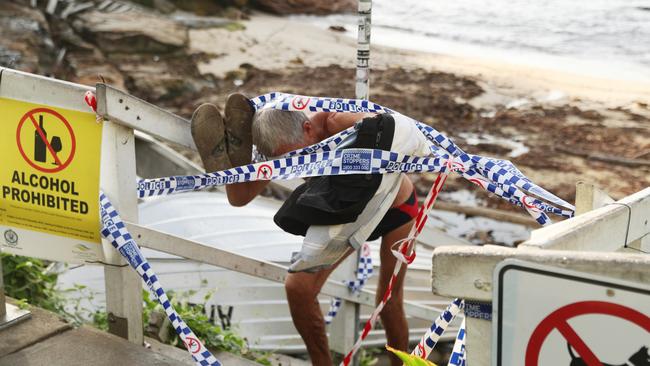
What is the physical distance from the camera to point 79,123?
3484 millimetres

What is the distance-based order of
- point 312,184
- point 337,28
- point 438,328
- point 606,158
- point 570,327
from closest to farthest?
1. point 570,327
2. point 438,328
3. point 312,184
4. point 606,158
5. point 337,28

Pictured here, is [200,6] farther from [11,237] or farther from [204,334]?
[11,237]

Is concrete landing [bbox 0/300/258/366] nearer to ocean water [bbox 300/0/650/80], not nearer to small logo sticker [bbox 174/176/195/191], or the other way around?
small logo sticker [bbox 174/176/195/191]

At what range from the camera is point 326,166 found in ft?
11.4

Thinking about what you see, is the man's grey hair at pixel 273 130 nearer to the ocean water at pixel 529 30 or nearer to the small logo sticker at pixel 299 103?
the small logo sticker at pixel 299 103

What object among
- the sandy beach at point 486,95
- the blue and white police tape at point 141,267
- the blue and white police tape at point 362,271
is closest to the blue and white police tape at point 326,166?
the blue and white police tape at point 141,267

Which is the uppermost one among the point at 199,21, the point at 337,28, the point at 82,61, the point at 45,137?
the point at 45,137

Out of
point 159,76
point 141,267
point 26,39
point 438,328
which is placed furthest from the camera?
point 159,76

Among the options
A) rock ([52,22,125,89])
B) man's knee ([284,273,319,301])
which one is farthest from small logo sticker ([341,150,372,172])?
rock ([52,22,125,89])

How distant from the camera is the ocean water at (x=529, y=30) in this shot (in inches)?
723

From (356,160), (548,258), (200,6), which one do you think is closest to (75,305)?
(356,160)

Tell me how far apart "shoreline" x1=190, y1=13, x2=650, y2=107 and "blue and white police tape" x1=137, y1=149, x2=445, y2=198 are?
1186cm

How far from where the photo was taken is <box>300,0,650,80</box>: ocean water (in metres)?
18.4

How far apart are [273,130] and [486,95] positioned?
12175 mm
